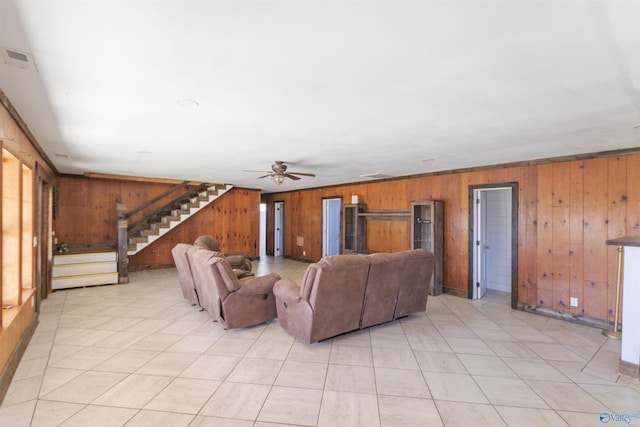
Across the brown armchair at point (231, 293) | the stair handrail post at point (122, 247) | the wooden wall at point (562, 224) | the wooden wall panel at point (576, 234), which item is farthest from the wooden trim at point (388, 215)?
the stair handrail post at point (122, 247)

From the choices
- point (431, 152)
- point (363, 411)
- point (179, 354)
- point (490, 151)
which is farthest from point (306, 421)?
point (490, 151)

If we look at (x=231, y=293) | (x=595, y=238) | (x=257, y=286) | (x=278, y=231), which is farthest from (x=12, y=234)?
(x=278, y=231)

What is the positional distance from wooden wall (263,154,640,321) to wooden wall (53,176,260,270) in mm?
5684

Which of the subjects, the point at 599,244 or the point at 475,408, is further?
the point at 599,244

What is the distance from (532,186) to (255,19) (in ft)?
16.4

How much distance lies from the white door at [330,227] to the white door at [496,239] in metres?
3.95

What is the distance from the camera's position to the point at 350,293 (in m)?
3.53

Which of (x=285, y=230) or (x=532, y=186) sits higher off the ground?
(x=532, y=186)

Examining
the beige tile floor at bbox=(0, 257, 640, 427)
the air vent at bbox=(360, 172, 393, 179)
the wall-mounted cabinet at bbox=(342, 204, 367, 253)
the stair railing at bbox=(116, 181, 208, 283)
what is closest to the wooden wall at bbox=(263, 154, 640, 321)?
the beige tile floor at bbox=(0, 257, 640, 427)

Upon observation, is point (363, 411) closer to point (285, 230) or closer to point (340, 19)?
point (340, 19)

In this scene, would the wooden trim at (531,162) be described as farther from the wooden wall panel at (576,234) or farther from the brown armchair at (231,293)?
the brown armchair at (231,293)

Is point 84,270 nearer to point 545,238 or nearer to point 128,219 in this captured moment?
point 128,219

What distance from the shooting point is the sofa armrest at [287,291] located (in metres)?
3.52

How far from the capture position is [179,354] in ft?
10.6
